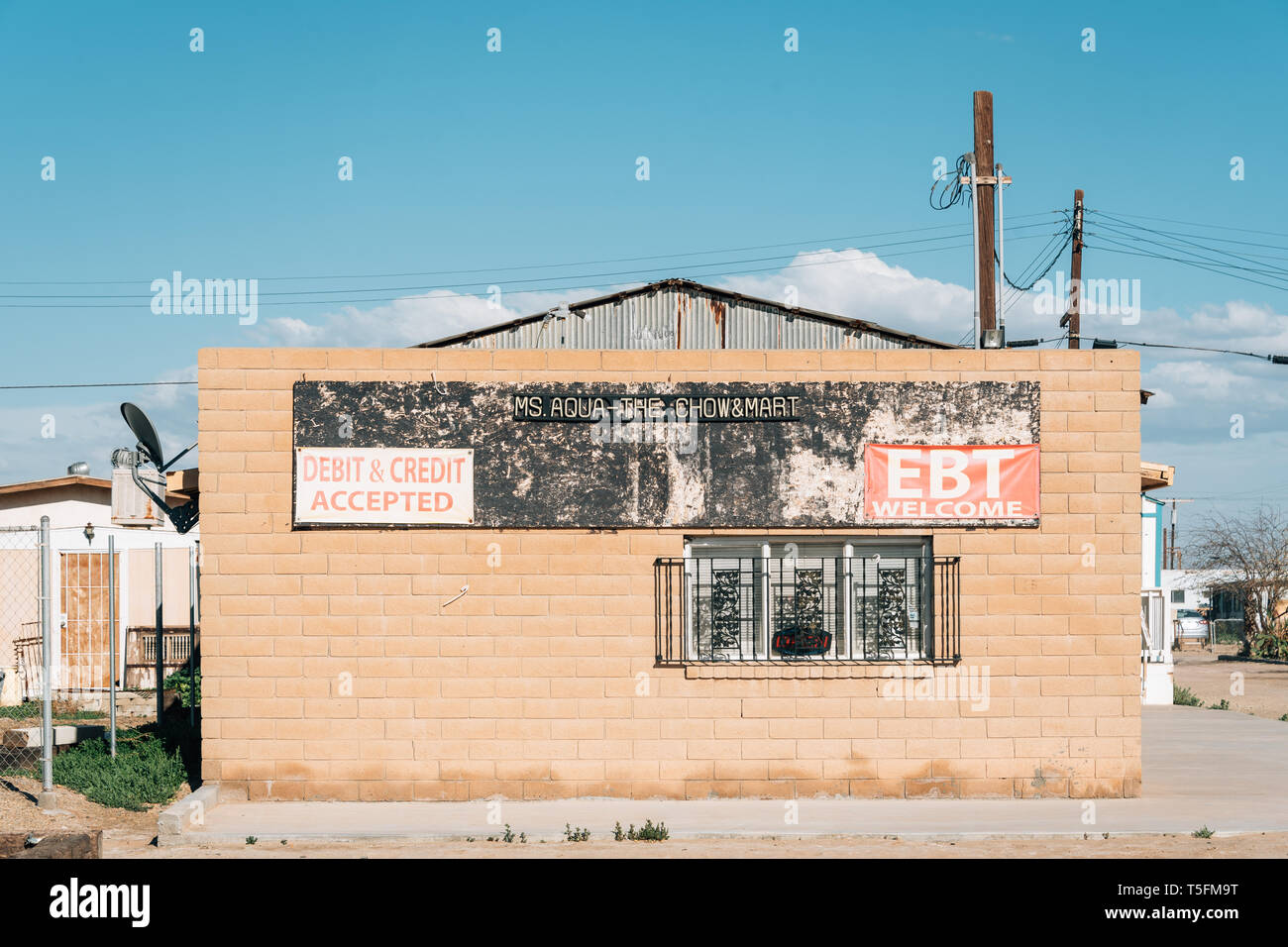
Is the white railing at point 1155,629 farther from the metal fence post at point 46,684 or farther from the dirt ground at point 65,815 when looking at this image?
the metal fence post at point 46,684

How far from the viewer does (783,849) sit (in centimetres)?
1087

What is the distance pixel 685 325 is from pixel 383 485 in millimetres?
16755

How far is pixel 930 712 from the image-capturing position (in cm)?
1291

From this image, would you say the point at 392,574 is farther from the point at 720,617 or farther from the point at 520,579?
the point at 720,617

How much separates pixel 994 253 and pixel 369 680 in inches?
420

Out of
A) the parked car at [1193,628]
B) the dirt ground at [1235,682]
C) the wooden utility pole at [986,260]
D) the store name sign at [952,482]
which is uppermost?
the wooden utility pole at [986,260]

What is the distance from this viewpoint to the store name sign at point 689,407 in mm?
12984

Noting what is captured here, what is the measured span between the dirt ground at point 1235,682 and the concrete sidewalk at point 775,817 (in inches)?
500

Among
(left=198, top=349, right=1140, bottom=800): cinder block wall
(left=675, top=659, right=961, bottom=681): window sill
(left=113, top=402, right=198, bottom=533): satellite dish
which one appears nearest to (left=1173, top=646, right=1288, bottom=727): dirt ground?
(left=198, top=349, right=1140, bottom=800): cinder block wall

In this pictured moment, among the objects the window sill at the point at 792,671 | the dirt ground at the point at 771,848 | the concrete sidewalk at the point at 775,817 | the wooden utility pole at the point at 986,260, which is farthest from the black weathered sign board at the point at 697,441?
the wooden utility pole at the point at 986,260

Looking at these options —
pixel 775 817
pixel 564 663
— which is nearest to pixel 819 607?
pixel 775 817

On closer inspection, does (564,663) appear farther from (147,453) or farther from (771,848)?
(147,453)

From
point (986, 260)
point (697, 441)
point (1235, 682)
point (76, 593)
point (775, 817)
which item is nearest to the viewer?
point (775, 817)
